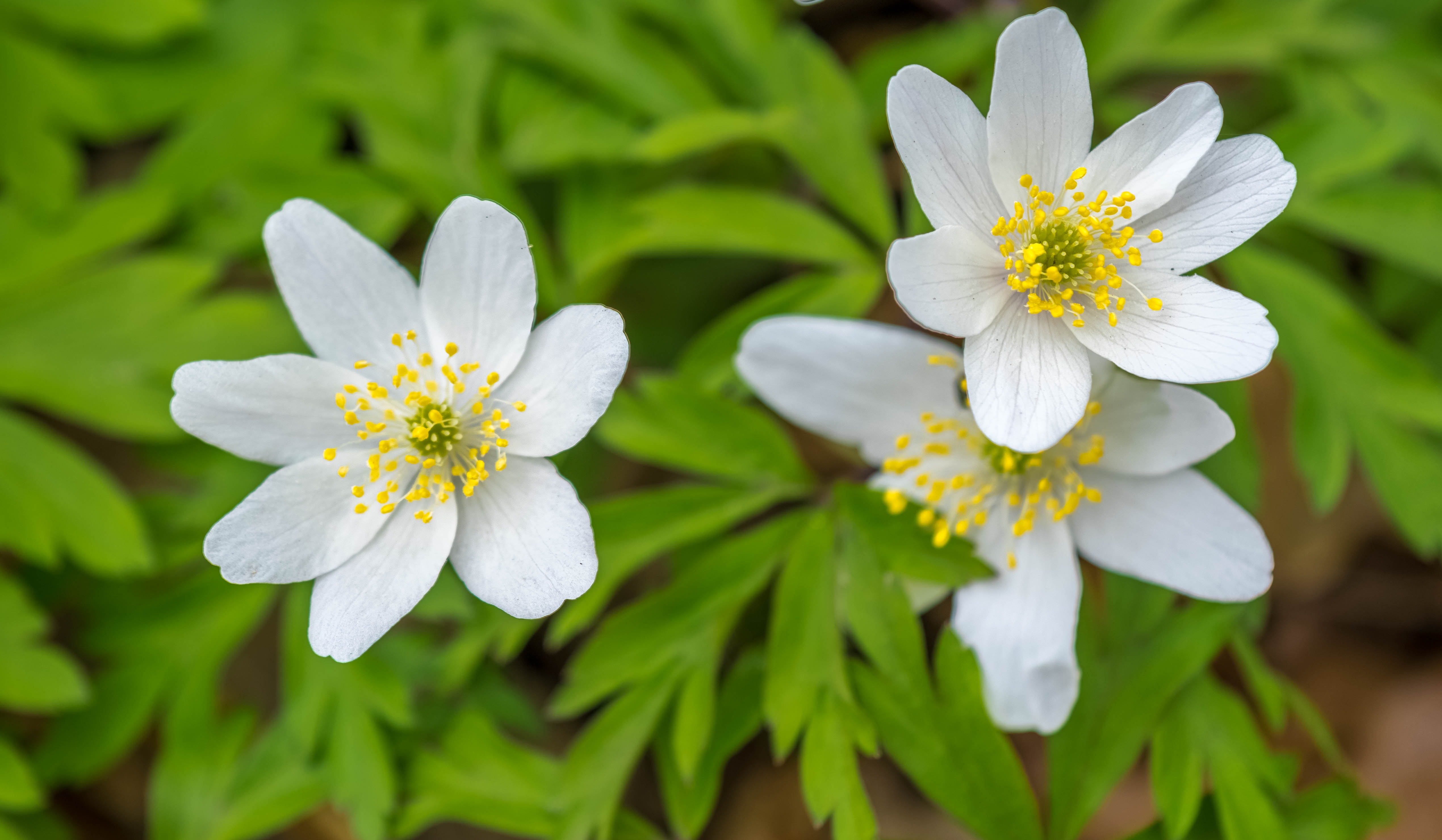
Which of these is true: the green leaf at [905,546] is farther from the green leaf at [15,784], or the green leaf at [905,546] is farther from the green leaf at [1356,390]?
the green leaf at [15,784]

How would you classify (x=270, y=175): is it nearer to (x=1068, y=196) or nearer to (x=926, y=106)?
(x=926, y=106)

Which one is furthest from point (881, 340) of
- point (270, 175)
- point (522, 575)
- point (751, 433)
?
point (270, 175)

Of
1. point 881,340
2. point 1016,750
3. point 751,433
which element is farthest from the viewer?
point 1016,750

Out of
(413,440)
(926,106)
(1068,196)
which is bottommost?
(413,440)

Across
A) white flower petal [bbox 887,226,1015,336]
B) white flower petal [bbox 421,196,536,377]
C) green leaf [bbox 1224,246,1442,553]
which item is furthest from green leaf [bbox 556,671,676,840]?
green leaf [bbox 1224,246,1442,553]

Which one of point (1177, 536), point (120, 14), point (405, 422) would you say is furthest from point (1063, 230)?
point (120, 14)

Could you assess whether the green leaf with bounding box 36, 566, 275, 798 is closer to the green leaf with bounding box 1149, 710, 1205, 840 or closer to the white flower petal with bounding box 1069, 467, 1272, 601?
the white flower petal with bounding box 1069, 467, 1272, 601

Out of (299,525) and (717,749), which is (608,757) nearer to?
(717,749)
